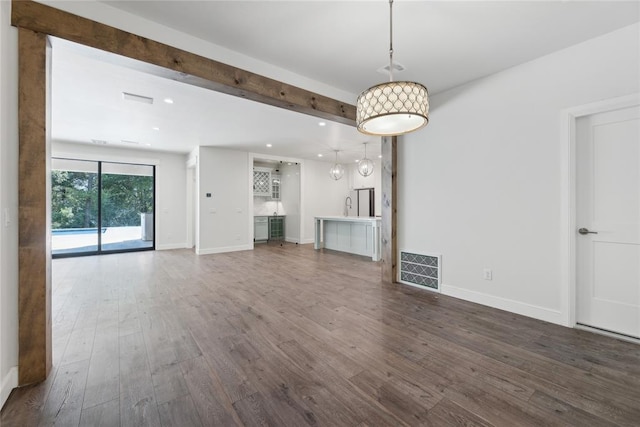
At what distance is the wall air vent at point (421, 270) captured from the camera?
3686 millimetres

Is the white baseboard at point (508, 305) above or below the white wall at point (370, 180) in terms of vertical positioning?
below

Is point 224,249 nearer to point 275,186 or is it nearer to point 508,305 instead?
point 275,186

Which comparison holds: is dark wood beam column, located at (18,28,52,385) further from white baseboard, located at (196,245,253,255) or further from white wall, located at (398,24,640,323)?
white baseboard, located at (196,245,253,255)

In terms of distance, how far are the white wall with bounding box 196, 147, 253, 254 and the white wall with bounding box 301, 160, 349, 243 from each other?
74.5 inches

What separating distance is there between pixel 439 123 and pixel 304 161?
18.1 feet

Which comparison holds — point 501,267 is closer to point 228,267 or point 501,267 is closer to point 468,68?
point 468,68

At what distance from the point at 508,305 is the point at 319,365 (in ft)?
7.83

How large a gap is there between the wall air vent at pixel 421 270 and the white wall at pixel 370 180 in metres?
5.14

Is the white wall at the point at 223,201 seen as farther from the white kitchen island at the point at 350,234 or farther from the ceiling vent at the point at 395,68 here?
the ceiling vent at the point at 395,68

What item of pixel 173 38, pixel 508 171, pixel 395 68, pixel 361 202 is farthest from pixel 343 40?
pixel 361 202

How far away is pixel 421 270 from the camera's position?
152 inches

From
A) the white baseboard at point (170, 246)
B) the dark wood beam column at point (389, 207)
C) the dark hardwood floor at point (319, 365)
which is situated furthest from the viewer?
the white baseboard at point (170, 246)

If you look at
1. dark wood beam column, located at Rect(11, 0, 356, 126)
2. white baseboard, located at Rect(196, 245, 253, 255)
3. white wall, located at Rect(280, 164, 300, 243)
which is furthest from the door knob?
white wall, located at Rect(280, 164, 300, 243)

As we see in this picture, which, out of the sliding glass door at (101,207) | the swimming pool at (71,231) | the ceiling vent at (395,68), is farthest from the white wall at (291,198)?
the ceiling vent at (395,68)
